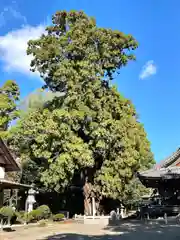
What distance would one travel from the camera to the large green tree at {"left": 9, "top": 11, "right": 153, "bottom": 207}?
24203 mm

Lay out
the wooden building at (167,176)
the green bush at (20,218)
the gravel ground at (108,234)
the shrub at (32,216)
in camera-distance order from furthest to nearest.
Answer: the shrub at (32,216)
the green bush at (20,218)
the wooden building at (167,176)
the gravel ground at (108,234)

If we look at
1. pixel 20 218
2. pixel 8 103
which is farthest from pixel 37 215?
pixel 8 103

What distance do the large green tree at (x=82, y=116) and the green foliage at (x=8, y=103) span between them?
6.24 meters

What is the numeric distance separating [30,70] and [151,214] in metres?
16.1

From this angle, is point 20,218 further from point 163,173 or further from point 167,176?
point 167,176

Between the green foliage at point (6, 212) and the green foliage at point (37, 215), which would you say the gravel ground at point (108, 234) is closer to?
the green foliage at point (6, 212)

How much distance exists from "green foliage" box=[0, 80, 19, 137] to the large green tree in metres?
6.24

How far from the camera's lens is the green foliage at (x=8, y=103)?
3456 cm

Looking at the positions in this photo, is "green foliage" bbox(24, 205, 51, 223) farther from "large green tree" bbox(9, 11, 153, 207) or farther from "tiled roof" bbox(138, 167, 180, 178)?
"tiled roof" bbox(138, 167, 180, 178)

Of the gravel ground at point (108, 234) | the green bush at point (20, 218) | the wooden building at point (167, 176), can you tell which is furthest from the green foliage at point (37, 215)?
the wooden building at point (167, 176)

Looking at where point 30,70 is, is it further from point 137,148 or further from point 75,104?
point 137,148

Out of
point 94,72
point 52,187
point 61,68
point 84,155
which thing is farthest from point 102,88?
point 52,187

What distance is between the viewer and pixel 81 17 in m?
27.8

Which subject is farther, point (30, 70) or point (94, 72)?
point (30, 70)
